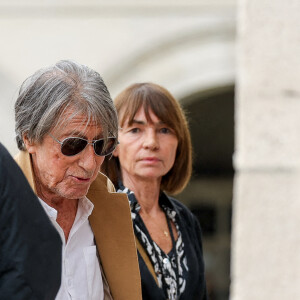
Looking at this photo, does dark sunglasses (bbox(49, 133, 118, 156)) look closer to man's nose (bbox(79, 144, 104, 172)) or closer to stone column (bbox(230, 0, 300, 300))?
man's nose (bbox(79, 144, 104, 172))

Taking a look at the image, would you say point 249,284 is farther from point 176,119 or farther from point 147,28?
point 147,28

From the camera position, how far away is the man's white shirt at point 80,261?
2506mm

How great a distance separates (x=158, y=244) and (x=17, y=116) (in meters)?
0.93

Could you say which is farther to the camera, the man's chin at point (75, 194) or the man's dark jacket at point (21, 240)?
the man's chin at point (75, 194)

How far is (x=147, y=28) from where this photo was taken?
967 cm

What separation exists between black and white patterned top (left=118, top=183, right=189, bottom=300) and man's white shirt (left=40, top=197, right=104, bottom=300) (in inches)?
19.7

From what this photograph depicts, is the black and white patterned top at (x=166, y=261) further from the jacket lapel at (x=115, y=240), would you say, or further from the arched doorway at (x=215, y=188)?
the arched doorway at (x=215, y=188)

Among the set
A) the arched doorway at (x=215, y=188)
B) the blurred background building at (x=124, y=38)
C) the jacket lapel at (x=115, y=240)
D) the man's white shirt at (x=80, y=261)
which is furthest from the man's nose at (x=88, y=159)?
the arched doorway at (x=215, y=188)

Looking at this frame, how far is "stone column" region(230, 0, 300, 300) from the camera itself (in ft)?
6.89

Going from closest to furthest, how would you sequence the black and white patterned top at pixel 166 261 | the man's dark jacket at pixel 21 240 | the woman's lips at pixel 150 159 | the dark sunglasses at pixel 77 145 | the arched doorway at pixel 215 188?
1. the man's dark jacket at pixel 21 240
2. the dark sunglasses at pixel 77 145
3. the black and white patterned top at pixel 166 261
4. the woman's lips at pixel 150 159
5. the arched doorway at pixel 215 188

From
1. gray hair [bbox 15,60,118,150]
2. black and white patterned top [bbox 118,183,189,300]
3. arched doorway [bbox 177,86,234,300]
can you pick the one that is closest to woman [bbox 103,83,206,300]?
black and white patterned top [bbox 118,183,189,300]

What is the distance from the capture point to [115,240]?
268 centimetres

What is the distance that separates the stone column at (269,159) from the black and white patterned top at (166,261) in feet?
3.11

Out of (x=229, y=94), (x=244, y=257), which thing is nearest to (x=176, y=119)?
(x=244, y=257)
